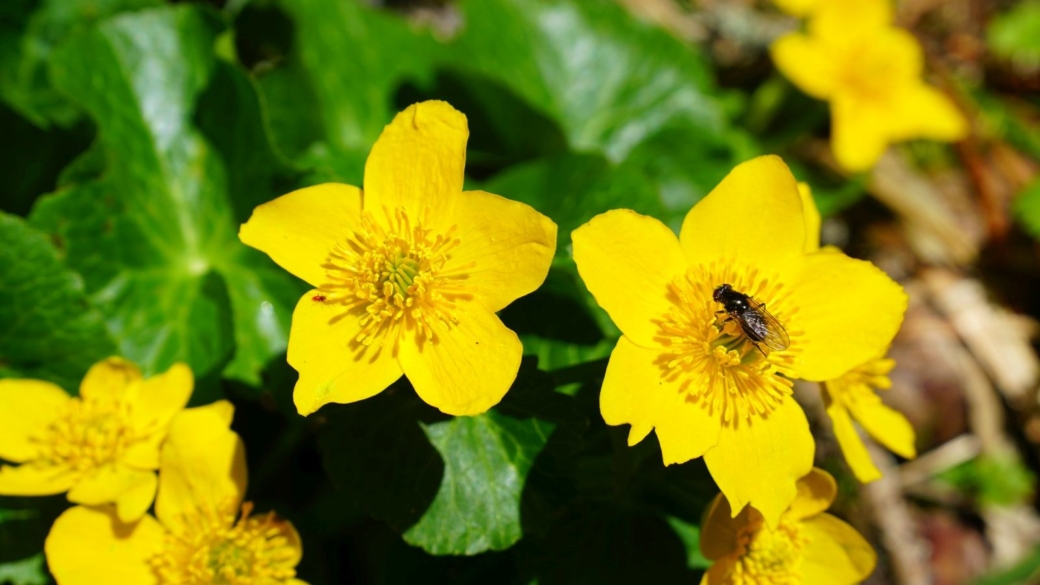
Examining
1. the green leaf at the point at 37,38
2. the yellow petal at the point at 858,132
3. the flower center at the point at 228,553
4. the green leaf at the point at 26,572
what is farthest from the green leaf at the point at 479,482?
the yellow petal at the point at 858,132

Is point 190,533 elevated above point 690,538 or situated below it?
above

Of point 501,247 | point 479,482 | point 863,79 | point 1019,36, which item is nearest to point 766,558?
point 479,482

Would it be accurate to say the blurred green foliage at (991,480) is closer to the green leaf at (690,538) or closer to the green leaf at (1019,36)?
the green leaf at (690,538)

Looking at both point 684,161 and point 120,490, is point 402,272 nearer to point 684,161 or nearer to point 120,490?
point 120,490

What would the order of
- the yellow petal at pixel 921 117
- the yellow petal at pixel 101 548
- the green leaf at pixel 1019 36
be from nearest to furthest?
1. the yellow petal at pixel 101 548
2. the yellow petal at pixel 921 117
3. the green leaf at pixel 1019 36

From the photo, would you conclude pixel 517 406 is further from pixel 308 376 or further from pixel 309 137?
pixel 309 137

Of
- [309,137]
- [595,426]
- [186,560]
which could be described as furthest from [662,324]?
[309,137]

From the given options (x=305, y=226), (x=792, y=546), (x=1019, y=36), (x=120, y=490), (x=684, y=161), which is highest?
(x=305, y=226)
